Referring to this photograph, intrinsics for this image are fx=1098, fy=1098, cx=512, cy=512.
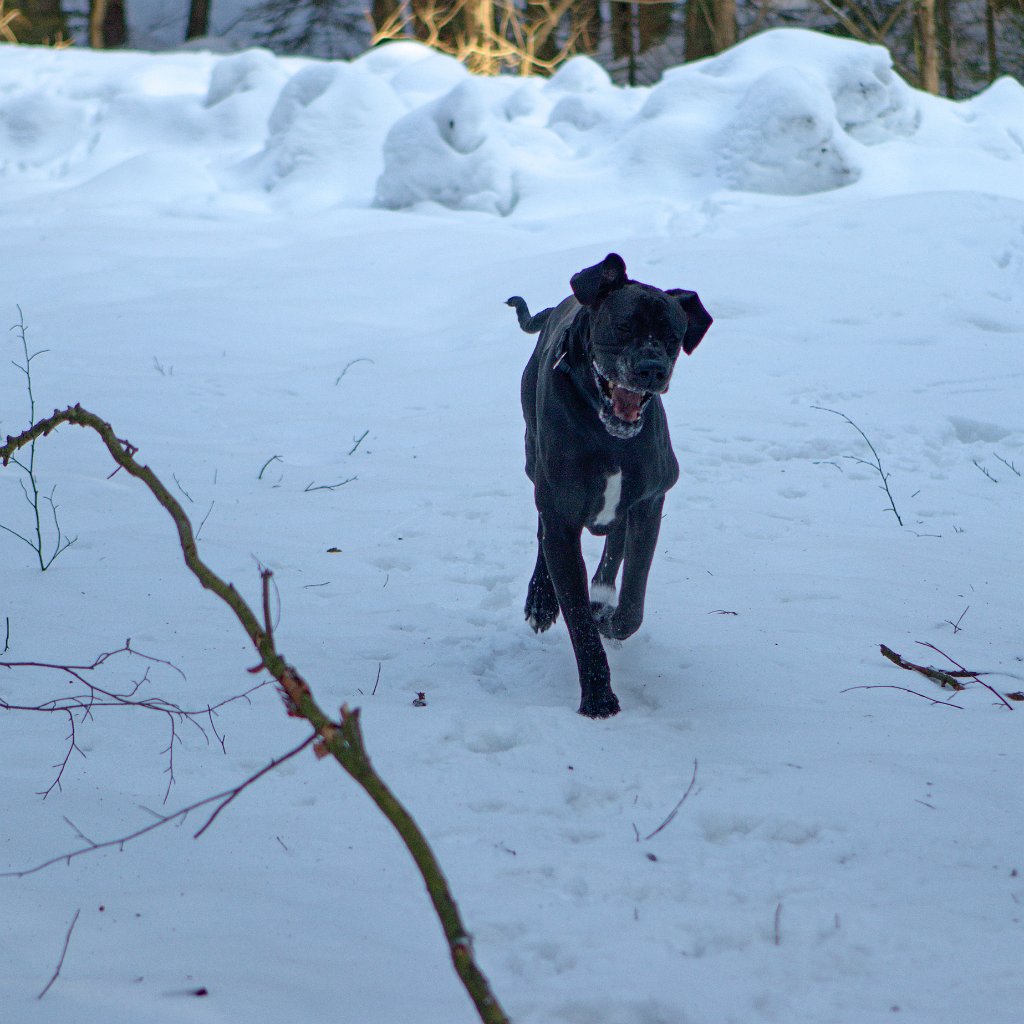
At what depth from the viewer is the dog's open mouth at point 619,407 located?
3.04 m

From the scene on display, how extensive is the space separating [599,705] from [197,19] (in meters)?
23.3

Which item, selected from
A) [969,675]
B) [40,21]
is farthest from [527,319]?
[40,21]

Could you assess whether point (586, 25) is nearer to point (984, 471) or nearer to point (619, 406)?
point (984, 471)

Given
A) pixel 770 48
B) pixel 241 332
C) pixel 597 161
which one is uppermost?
pixel 770 48

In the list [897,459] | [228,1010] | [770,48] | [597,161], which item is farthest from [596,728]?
[770,48]

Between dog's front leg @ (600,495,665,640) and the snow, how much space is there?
177 millimetres

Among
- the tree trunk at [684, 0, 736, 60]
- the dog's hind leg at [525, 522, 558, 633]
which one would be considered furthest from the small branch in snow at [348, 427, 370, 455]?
the tree trunk at [684, 0, 736, 60]

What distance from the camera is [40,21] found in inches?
771

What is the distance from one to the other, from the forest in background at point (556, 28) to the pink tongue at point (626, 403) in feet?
42.4

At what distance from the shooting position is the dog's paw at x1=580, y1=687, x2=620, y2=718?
10.0 ft

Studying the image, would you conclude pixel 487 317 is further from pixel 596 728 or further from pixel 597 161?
pixel 596 728

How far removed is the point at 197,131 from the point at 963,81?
49.3 ft

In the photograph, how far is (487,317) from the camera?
7.52 meters

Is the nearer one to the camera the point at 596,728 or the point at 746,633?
the point at 596,728
